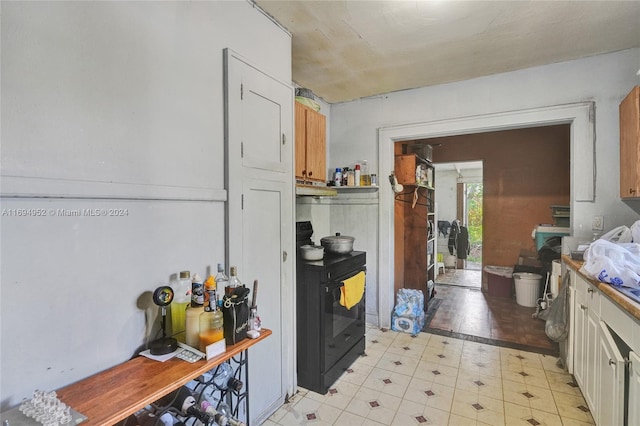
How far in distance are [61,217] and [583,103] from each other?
11.8 feet

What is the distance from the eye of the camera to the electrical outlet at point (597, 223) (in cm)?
254

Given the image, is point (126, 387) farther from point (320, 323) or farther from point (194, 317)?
point (320, 323)

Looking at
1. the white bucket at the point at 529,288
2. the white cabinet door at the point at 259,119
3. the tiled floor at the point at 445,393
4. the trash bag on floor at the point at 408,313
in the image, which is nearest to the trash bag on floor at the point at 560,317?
the tiled floor at the point at 445,393

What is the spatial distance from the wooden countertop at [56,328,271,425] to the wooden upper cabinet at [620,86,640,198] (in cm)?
280

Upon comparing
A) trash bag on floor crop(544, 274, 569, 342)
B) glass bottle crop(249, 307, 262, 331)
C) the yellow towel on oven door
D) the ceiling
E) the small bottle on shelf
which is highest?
the ceiling

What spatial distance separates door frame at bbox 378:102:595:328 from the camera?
8.52ft

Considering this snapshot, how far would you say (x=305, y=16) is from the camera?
207cm

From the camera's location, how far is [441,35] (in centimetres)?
228

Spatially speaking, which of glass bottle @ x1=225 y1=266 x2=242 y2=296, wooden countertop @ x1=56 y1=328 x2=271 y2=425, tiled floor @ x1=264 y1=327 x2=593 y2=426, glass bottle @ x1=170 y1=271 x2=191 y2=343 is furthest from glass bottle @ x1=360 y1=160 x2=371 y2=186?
wooden countertop @ x1=56 y1=328 x2=271 y2=425

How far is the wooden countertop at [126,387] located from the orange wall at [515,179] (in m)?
4.73

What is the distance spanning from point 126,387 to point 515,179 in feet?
17.9

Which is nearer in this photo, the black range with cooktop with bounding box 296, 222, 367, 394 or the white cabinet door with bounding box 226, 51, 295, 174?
the white cabinet door with bounding box 226, 51, 295, 174

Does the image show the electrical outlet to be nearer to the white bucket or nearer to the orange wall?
the white bucket

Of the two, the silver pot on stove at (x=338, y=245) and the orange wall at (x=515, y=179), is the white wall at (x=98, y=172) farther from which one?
the orange wall at (x=515, y=179)
